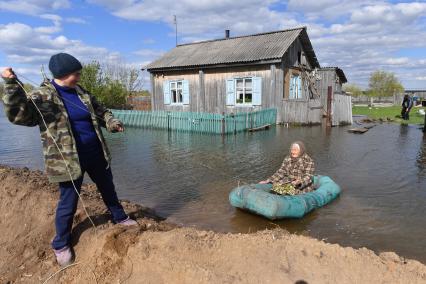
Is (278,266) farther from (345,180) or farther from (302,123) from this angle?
(302,123)

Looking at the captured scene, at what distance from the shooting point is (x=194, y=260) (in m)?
3.67

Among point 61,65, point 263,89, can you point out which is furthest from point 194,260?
point 263,89

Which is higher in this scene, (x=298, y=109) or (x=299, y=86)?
(x=299, y=86)

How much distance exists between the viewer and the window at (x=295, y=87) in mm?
22234

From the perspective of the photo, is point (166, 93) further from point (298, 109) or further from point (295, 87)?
point (298, 109)

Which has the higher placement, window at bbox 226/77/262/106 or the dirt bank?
window at bbox 226/77/262/106

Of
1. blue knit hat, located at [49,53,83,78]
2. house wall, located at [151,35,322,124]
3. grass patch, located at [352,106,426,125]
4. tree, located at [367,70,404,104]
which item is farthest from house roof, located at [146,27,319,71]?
tree, located at [367,70,404,104]

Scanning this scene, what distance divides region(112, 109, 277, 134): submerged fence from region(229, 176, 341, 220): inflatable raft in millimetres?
9648

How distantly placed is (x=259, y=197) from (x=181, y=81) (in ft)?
61.6

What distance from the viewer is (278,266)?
3.53 m

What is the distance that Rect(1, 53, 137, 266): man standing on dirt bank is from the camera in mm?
3502

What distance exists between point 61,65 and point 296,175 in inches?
193

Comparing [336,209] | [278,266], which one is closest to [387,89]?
[336,209]

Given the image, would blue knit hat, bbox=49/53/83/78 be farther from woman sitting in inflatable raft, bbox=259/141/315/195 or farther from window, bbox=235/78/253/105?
window, bbox=235/78/253/105
